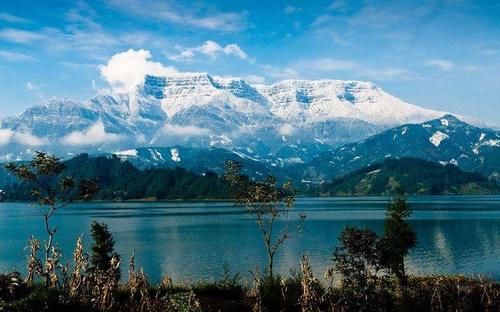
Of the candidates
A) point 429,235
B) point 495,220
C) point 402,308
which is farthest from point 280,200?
point 495,220

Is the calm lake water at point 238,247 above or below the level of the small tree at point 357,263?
below

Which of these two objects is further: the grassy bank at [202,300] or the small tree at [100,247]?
the small tree at [100,247]

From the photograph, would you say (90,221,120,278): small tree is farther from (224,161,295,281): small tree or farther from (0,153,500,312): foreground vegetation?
(224,161,295,281): small tree

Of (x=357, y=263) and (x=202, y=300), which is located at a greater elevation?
(x=357, y=263)

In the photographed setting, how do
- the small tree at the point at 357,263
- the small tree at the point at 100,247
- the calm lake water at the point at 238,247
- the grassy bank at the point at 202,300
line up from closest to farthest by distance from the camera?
the grassy bank at the point at 202,300
the small tree at the point at 357,263
the small tree at the point at 100,247
the calm lake water at the point at 238,247

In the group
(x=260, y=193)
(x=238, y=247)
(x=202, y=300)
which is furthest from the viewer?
(x=238, y=247)

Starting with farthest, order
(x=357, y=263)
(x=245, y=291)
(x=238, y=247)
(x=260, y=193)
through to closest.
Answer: (x=238, y=247)
(x=260, y=193)
(x=245, y=291)
(x=357, y=263)

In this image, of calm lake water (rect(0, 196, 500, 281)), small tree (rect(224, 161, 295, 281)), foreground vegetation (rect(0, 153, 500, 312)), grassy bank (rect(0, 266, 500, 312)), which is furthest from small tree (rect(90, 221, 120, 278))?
calm lake water (rect(0, 196, 500, 281))

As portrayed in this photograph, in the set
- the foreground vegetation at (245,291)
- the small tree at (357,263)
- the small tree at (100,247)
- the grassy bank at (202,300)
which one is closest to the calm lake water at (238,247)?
the small tree at (100,247)

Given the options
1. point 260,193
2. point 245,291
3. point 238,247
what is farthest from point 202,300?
point 238,247

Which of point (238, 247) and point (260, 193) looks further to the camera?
point (238, 247)

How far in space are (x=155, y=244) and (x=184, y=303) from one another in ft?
377

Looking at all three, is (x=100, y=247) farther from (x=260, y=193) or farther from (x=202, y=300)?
(x=202, y=300)

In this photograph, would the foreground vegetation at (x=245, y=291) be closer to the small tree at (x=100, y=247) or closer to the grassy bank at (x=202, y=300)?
the grassy bank at (x=202, y=300)
